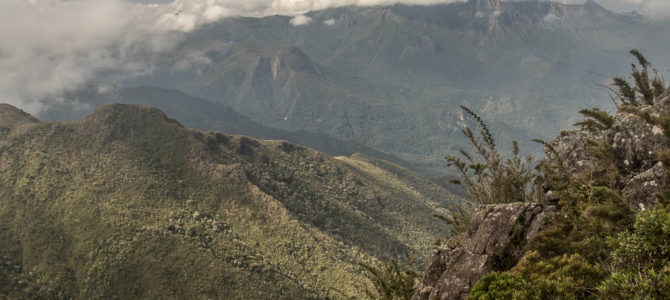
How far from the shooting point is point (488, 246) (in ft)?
85.3

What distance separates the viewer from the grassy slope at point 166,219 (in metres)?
96.1

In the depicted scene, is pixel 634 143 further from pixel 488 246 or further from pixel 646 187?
pixel 488 246

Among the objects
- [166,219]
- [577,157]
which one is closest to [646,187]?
[577,157]

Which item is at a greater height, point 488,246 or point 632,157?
point 632,157

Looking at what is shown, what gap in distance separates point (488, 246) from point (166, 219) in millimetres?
106259

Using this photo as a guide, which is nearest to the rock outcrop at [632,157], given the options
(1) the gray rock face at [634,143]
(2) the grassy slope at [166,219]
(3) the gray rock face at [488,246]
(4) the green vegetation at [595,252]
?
(1) the gray rock face at [634,143]

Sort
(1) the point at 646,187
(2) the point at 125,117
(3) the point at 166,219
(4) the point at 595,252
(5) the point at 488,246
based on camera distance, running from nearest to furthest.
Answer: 1. (4) the point at 595,252
2. (1) the point at 646,187
3. (5) the point at 488,246
4. (3) the point at 166,219
5. (2) the point at 125,117

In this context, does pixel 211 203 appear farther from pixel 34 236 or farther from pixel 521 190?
pixel 521 190

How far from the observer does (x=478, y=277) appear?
2448cm

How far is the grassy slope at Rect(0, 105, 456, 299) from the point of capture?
315ft

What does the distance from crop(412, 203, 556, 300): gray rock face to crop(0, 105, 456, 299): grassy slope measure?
7969 centimetres

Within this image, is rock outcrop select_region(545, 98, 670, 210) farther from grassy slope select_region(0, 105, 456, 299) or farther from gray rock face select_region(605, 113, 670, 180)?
grassy slope select_region(0, 105, 456, 299)

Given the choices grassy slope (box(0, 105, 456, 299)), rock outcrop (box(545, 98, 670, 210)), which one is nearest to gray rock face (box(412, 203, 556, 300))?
rock outcrop (box(545, 98, 670, 210))

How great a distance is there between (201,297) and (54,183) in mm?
68850
